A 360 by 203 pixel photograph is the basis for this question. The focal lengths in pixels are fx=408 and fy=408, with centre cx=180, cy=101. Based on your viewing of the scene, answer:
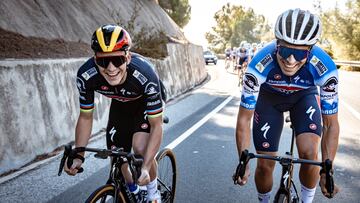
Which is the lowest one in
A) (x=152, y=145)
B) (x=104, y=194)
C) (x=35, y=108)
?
(x=35, y=108)

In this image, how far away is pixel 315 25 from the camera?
10.5 ft

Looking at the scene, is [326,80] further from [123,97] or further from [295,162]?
[123,97]

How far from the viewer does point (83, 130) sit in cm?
338

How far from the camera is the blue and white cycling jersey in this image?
335cm

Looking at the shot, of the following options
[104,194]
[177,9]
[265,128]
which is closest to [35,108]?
[104,194]

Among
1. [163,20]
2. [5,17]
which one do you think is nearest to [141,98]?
[5,17]

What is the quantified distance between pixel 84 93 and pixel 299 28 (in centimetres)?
181

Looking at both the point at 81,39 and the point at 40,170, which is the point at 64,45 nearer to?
the point at 81,39

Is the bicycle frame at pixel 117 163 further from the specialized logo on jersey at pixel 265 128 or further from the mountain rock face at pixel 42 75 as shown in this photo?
the mountain rock face at pixel 42 75

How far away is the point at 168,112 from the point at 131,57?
23.2 feet

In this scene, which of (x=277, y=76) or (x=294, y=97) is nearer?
(x=277, y=76)

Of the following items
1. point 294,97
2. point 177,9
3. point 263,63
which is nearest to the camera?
point 263,63

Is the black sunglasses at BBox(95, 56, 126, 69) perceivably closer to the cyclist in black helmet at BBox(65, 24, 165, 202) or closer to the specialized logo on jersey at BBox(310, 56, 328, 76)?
the cyclist in black helmet at BBox(65, 24, 165, 202)

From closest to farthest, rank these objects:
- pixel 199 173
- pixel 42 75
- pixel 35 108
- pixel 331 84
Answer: pixel 331 84, pixel 199 173, pixel 35 108, pixel 42 75
